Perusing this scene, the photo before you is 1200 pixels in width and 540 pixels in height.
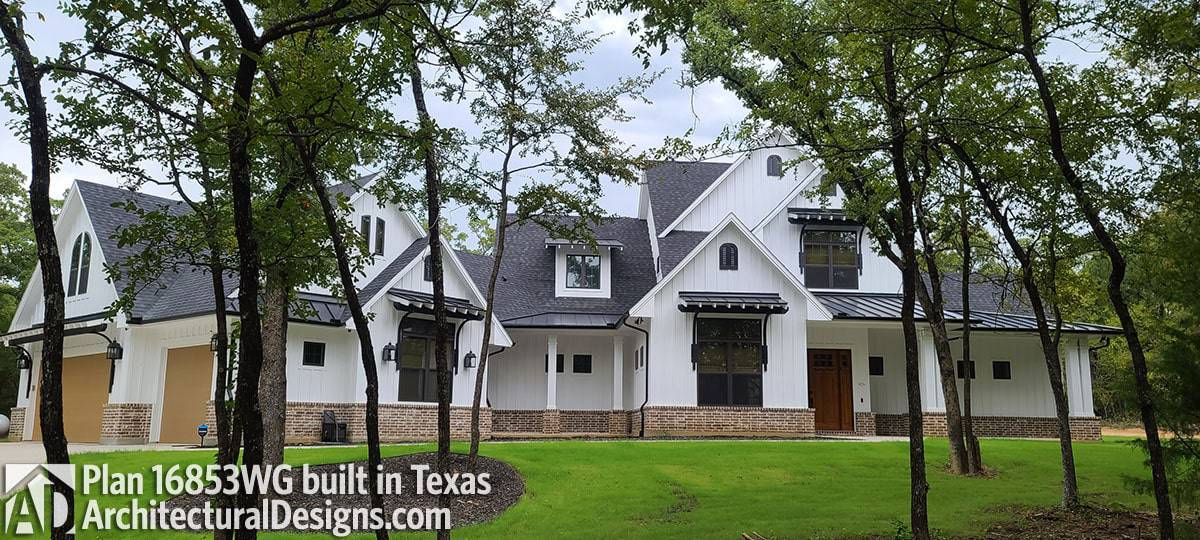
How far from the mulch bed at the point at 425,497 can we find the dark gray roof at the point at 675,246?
Answer: 10642 millimetres

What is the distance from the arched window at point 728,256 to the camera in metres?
22.4

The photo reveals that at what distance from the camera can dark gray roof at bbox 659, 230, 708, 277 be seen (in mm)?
23844

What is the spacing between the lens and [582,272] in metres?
25.5

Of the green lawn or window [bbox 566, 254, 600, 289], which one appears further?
window [bbox 566, 254, 600, 289]

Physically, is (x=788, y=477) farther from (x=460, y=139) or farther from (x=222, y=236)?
(x=222, y=236)

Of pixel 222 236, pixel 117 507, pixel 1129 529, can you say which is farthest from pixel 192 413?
pixel 1129 529

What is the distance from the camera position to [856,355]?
23391mm

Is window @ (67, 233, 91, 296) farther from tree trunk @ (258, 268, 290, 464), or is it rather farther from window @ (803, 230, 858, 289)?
window @ (803, 230, 858, 289)

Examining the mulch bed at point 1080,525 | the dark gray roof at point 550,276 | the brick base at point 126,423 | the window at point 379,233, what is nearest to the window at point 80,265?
the brick base at point 126,423

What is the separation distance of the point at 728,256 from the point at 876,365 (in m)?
5.64

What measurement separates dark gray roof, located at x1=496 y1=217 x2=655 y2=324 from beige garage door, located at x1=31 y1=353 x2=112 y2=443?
1035 cm

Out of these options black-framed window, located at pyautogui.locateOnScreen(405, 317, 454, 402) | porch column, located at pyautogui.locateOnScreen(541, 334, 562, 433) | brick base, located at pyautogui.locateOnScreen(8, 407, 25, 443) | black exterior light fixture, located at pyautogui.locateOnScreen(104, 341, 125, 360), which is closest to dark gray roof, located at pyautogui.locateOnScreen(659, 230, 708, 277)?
porch column, located at pyautogui.locateOnScreen(541, 334, 562, 433)

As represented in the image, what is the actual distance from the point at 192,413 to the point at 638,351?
11.1 metres

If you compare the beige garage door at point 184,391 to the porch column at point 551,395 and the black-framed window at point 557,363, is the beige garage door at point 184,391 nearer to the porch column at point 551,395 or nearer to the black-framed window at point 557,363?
the porch column at point 551,395
